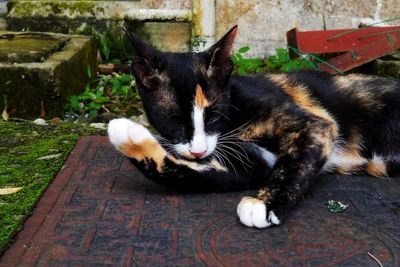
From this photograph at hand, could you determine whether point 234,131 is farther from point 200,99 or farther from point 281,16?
point 281,16

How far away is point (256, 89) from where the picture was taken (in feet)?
9.59

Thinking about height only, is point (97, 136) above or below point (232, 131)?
below

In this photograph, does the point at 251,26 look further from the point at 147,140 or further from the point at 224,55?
the point at 147,140

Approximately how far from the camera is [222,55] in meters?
2.75

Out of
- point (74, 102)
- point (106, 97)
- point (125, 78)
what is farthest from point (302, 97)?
point (125, 78)

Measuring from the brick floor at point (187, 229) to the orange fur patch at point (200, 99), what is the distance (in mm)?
454

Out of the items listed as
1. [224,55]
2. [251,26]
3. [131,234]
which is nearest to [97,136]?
[224,55]

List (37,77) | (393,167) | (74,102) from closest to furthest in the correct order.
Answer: (393,167)
(37,77)
(74,102)

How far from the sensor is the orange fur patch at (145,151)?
8.20 feet

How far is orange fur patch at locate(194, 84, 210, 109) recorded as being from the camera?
8.44 ft

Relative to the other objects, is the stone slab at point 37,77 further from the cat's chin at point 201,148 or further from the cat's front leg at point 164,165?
the cat's chin at point 201,148

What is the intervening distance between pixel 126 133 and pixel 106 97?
2.51 meters

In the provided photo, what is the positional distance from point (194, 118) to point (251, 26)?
130 inches

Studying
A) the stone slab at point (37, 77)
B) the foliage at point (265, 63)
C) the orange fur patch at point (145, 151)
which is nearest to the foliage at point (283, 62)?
the foliage at point (265, 63)
